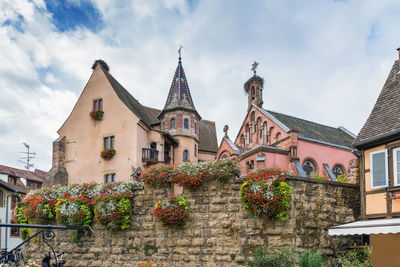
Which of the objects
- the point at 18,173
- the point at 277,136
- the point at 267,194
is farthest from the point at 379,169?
the point at 18,173

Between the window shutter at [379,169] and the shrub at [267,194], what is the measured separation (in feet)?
10.6

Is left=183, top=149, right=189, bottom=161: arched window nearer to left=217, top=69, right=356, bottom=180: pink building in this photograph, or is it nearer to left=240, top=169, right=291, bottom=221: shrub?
left=217, top=69, right=356, bottom=180: pink building

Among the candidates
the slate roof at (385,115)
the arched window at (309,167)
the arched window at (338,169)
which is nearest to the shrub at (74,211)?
the slate roof at (385,115)

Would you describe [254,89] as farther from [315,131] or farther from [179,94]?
[179,94]

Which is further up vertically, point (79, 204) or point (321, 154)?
point (321, 154)

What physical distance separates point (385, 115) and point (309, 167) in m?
18.4

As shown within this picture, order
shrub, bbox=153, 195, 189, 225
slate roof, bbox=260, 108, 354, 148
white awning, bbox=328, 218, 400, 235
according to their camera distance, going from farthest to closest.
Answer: slate roof, bbox=260, 108, 354, 148 < shrub, bbox=153, 195, 189, 225 < white awning, bbox=328, 218, 400, 235

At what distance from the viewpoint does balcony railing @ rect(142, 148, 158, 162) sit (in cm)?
3120

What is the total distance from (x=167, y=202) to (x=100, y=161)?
20312 millimetres

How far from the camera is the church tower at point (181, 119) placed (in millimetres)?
35812

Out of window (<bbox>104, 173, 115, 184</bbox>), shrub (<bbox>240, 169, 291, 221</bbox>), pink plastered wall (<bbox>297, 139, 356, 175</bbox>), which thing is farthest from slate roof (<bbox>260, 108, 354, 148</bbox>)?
shrub (<bbox>240, 169, 291, 221</bbox>)

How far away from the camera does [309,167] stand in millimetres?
31891

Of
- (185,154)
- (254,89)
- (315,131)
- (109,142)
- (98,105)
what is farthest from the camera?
(254,89)

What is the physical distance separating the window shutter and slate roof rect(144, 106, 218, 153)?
95.7 ft
